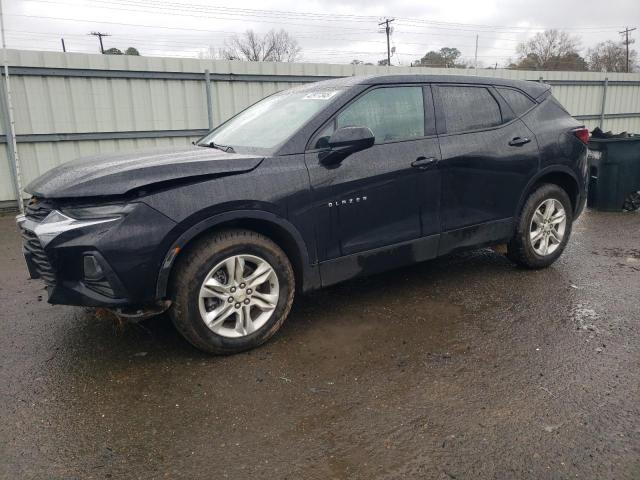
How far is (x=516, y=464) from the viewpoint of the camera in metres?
2.22

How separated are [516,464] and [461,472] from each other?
0.85 ft

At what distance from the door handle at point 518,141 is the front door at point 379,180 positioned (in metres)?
0.90

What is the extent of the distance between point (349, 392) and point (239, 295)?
0.93 meters

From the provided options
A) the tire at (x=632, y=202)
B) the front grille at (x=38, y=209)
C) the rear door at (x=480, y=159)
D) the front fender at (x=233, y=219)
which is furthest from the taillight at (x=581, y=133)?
the front grille at (x=38, y=209)

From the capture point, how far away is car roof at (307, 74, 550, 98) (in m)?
3.84

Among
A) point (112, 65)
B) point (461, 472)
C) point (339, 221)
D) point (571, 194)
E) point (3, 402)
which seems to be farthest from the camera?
point (112, 65)

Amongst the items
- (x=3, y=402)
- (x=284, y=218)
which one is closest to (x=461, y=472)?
(x=284, y=218)

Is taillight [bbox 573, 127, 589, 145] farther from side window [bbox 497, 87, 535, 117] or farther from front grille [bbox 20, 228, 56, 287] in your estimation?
front grille [bbox 20, 228, 56, 287]

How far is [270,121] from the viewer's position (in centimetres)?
394

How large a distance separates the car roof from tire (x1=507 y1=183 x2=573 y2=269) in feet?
3.11

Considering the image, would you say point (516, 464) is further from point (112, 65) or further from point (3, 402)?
point (112, 65)

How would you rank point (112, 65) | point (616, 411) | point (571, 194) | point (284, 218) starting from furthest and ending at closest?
point (112, 65)
point (571, 194)
point (284, 218)
point (616, 411)

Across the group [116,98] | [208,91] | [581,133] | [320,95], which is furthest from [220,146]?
[208,91]

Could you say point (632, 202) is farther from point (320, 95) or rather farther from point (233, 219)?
point (233, 219)
